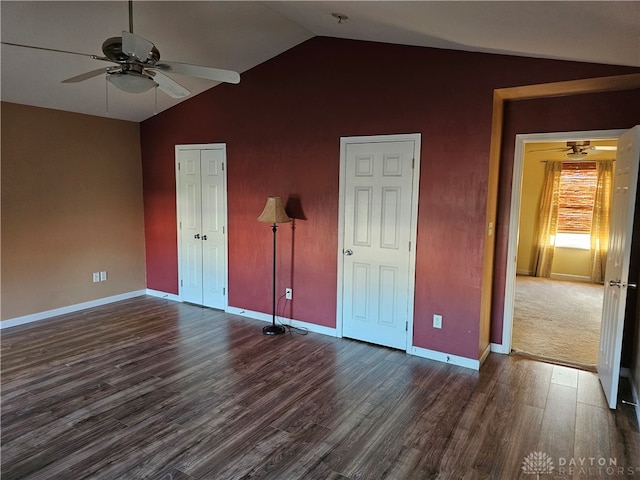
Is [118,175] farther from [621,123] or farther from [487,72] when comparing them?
[621,123]

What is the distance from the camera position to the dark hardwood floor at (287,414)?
2336mm

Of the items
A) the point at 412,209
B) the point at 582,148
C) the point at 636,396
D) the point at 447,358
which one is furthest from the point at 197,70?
the point at 582,148

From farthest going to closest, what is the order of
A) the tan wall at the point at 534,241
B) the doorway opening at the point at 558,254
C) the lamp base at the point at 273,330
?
the tan wall at the point at 534,241
the doorway opening at the point at 558,254
the lamp base at the point at 273,330

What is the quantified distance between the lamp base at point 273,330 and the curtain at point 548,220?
225 inches

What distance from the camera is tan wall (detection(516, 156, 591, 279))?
296 inches

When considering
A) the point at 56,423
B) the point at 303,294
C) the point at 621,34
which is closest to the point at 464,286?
the point at 303,294

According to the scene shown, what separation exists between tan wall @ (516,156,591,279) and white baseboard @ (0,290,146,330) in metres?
7.05

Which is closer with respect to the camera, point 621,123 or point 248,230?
point 621,123

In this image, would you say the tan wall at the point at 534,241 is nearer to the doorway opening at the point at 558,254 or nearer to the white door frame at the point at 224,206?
the doorway opening at the point at 558,254

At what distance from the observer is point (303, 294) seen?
464 centimetres

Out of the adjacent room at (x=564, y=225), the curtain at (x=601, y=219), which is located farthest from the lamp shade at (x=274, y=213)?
the curtain at (x=601, y=219)

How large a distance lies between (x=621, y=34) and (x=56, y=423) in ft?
13.7

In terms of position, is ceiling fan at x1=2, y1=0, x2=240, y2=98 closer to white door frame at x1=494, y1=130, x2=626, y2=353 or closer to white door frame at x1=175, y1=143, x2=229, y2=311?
white door frame at x1=175, y1=143, x2=229, y2=311

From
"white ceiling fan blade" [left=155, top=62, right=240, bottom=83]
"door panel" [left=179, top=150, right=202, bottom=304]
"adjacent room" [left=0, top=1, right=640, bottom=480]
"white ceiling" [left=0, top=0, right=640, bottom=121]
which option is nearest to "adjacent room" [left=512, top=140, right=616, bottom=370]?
"adjacent room" [left=0, top=1, right=640, bottom=480]
